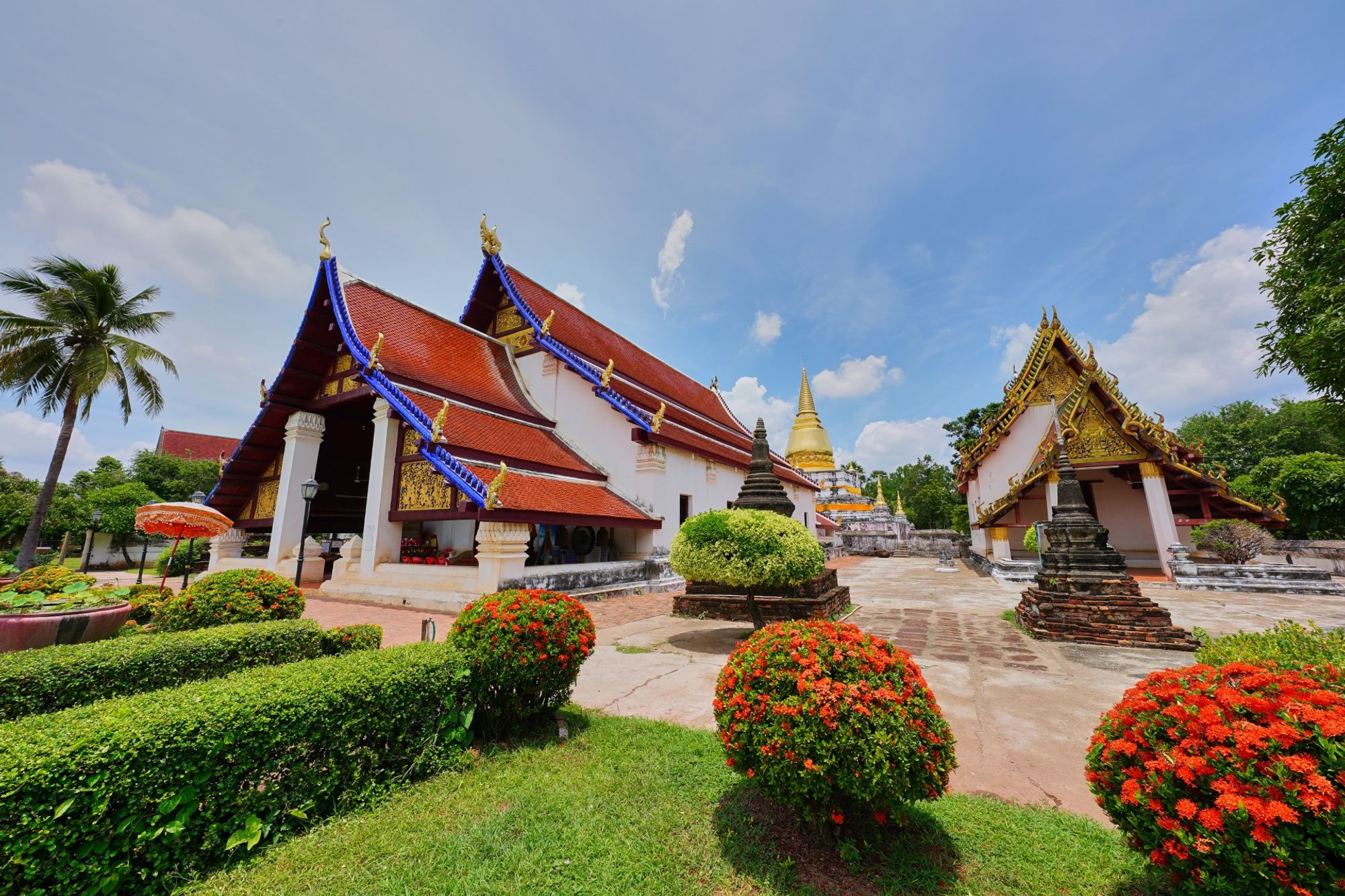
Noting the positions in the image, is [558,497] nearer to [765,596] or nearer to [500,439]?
[500,439]

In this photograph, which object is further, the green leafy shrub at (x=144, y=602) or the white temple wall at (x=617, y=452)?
the white temple wall at (x=617, y=452)

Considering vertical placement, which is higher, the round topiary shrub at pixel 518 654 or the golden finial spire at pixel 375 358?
the golden finial spire at pixel 375 358

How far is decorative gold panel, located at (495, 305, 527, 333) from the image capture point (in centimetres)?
1462

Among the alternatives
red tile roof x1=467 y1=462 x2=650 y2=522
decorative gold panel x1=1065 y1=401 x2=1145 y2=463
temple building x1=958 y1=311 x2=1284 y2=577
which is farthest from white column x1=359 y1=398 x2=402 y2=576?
decorative gold panel x1=1065 y1=401 x2=1145 y2=463

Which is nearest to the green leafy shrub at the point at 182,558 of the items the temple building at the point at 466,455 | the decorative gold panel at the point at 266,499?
the temple building at the point at 466,455

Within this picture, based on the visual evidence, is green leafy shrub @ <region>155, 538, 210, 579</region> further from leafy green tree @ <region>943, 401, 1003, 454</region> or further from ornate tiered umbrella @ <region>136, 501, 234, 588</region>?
leafy green tree @ <region>943, 401, 1003, 454</region>

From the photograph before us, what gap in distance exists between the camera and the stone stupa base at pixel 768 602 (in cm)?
742

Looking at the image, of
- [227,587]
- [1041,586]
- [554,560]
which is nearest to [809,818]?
[227,587]

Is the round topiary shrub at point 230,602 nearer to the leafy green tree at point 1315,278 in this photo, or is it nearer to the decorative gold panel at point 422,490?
the decorative gold panel at point 422,490

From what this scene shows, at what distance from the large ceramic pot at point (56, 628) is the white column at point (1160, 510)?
700 inches

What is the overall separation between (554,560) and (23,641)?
959cm

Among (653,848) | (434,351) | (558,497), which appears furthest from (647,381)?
(653,848)

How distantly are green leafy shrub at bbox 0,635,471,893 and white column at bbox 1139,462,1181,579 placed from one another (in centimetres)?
1571

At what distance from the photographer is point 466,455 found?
375 inches
